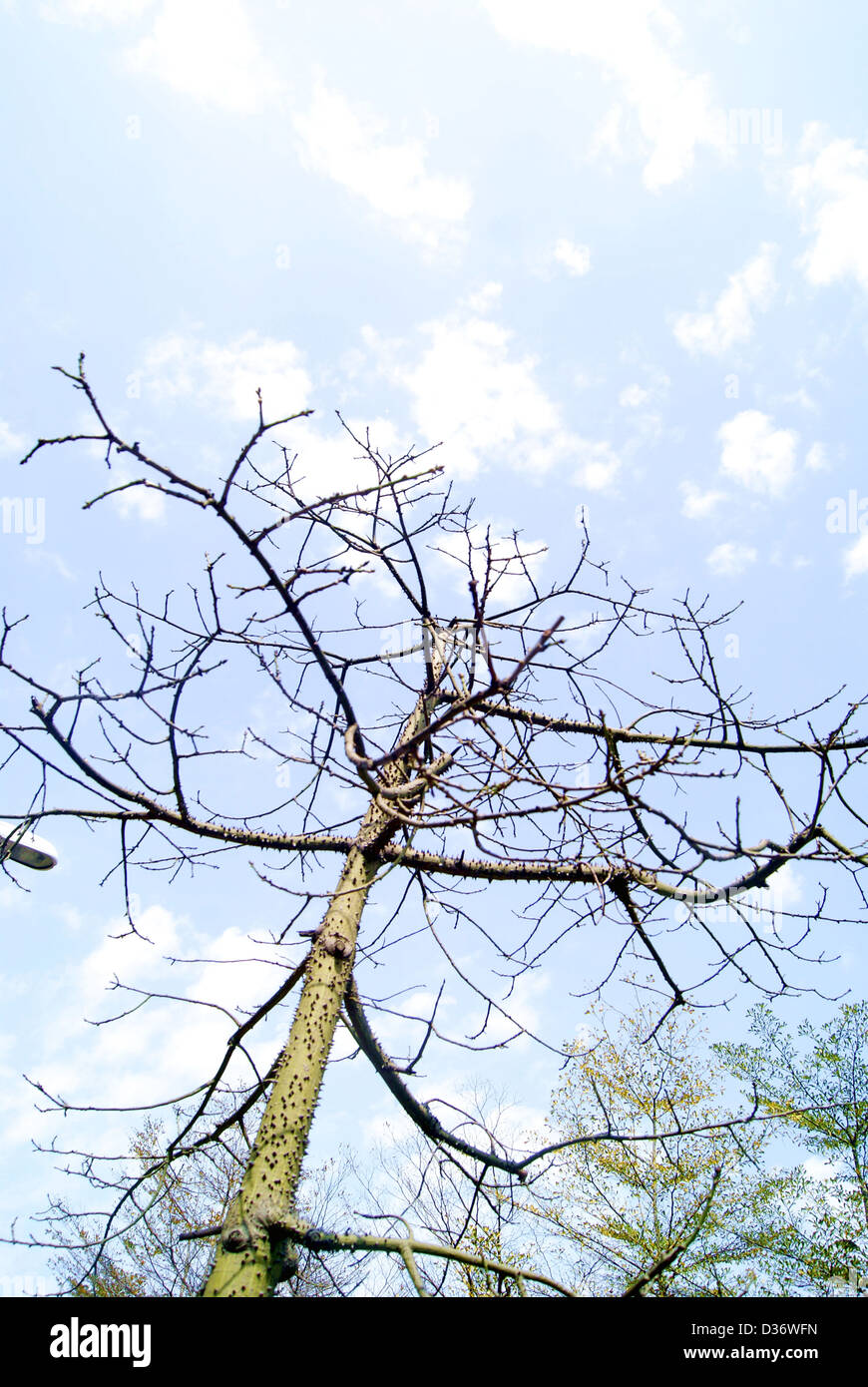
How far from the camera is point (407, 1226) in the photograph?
240 cm

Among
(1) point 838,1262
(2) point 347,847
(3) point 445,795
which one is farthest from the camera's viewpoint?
(1) point 838,1262

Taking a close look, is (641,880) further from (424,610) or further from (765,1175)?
(765,1175)

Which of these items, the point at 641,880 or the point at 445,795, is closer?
the point at 445,795

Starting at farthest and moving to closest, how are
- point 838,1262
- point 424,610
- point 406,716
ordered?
point 838,1262
point 406,716
point 424,610

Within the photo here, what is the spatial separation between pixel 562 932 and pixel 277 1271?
1.46 metres

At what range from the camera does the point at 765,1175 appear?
515 inches

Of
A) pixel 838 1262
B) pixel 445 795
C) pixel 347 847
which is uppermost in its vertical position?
pixel 347 847
